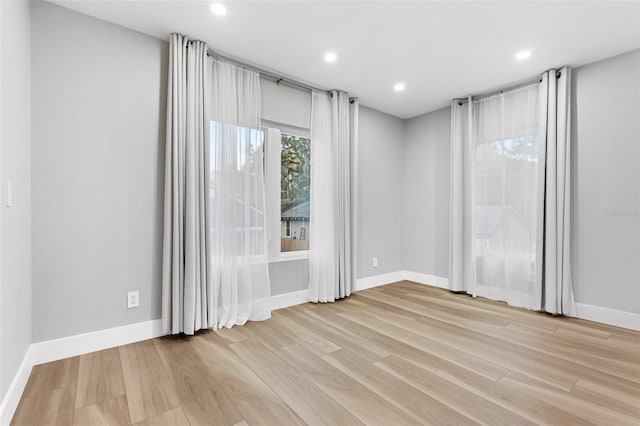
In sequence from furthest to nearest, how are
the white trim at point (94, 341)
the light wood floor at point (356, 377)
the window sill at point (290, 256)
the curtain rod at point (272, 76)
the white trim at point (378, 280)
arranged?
the white trim at point (378, 280) → the window sill at point (290, 256) → the curtain rod at point (272, 76) → the white trim at point (94, 341) → the light wood floor at point (356, 377)

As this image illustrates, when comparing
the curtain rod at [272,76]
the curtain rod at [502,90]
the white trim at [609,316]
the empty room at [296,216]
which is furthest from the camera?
the curtain rod at [502,90]

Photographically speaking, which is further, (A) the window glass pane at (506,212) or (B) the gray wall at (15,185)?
(A) the window glass pane at (506,212)

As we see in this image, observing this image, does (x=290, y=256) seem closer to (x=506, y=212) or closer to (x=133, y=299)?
(x=133, y=299)

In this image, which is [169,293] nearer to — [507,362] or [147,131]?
[147,131]

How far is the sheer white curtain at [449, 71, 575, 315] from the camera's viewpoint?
3.08 meters

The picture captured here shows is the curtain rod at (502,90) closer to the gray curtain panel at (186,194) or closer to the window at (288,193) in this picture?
the window at (288,193)

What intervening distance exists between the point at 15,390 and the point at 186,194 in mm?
1552

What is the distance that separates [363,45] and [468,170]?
2207mm

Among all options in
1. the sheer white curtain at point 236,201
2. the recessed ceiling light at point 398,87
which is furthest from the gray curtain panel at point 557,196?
the sheer white curtain at point 236,201

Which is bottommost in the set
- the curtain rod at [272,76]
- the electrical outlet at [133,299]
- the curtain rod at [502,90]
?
the electrical outlet at [133,299]

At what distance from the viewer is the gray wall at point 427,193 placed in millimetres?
4266

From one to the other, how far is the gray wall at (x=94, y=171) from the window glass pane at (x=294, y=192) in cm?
132

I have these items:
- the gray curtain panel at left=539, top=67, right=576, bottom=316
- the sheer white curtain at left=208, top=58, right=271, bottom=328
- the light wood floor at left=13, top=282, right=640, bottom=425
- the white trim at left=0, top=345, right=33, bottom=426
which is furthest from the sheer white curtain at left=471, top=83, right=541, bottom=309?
the white trim at left=0, top=345, right=33, bottom=426

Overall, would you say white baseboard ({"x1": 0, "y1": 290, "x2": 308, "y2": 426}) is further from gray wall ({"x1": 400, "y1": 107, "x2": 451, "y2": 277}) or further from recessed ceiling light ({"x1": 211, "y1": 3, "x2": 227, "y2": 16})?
gray wall ({"x1": 400, "y1": 107, "x2": 451, "y2": 277})
